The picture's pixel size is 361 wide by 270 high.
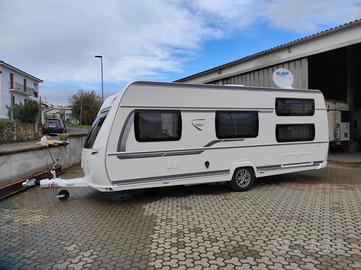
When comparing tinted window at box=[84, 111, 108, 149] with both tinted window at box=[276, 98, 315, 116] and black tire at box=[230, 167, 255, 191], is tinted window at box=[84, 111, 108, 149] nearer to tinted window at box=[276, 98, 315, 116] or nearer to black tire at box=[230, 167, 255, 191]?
black tire at box=[230, 167, 255, 191]

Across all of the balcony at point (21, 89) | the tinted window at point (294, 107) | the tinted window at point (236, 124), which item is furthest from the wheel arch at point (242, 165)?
the balcony at point (21, 89)

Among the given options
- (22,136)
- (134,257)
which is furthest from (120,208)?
(22,136)

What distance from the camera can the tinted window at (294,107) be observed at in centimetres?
995

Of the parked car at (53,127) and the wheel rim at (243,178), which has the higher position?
the parked car at (53,127)

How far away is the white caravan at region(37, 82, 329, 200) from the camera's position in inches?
309

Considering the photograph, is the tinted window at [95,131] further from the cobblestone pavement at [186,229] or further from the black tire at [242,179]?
the black tire at [242,179]

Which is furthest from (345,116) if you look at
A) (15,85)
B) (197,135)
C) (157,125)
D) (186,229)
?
(15,85)

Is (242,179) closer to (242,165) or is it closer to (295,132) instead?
(242,165)

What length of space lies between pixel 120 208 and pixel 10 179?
12.8ft

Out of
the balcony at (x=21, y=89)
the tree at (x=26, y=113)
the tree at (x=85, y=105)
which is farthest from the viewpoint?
the tree at (x=85, y=105)

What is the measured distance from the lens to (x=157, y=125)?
8.23 m

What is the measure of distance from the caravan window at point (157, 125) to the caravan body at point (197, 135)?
0.07ft

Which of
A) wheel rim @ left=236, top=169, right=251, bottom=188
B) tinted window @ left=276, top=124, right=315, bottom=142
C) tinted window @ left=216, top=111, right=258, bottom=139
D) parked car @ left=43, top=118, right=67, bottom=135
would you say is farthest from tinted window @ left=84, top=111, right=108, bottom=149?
parked car @ left=43, top=118, right=67, bottom=135

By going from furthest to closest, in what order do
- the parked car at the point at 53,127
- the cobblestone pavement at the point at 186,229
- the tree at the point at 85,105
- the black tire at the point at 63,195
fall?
the tree at the point at 85,105 < the parked car at the point at 53,127 < the black tire at the point at 63,195 < the cobblestone pavement at the point at 186,229
